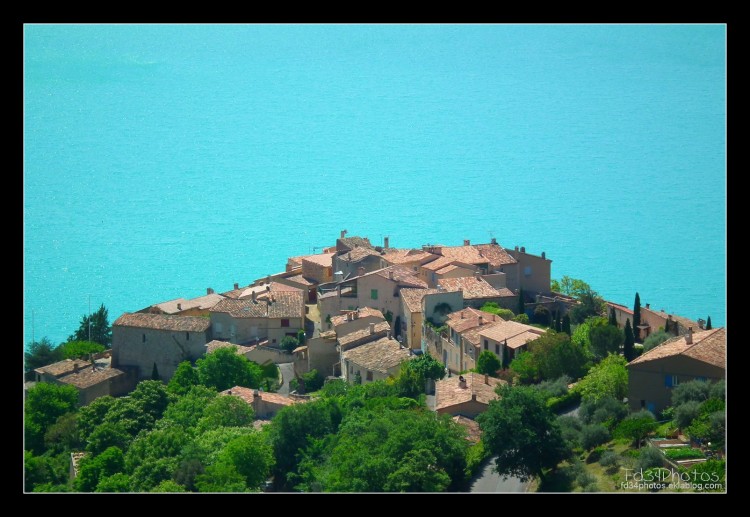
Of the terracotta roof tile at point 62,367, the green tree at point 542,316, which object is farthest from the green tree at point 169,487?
the green tree at point 542,316

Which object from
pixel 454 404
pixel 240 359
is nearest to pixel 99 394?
pixel 240 359

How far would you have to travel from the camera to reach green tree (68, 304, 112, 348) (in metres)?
52.8

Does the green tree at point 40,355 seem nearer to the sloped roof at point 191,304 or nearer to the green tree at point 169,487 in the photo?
the sloped roof at point 191,304

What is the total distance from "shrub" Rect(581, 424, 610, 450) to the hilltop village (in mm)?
4613

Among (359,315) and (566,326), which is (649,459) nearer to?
(566,326)

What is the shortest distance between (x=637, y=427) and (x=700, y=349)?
3075 millimetres

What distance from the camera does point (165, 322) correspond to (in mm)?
46156

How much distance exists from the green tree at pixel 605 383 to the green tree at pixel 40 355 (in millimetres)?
21834

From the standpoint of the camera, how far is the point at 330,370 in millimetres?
42750

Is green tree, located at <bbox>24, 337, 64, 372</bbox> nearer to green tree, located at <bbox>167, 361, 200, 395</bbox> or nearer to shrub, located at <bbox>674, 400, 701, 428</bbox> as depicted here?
green tree, located at <bbox>167, 361, 200, 395</bbox>

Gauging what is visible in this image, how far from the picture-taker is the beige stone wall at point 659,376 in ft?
104

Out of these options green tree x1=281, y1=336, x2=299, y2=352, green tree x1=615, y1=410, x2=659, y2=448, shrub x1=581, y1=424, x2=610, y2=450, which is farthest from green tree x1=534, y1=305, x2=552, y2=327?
shrub x1=581, y1=424, x2=610, y2=450
